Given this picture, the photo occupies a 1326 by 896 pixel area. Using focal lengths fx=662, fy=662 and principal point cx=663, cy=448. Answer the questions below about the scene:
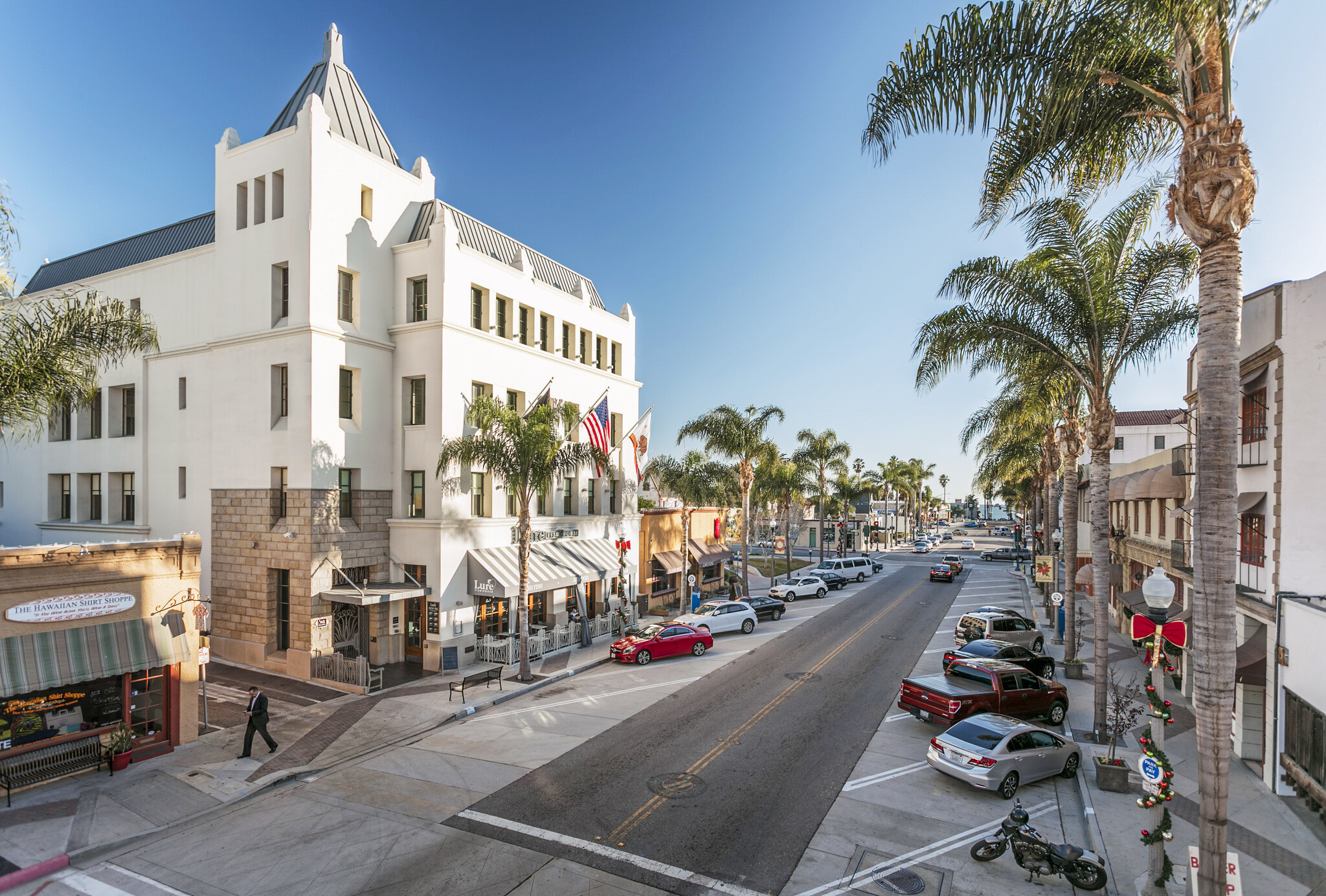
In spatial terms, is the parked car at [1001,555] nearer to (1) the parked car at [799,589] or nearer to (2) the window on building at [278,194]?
(1) the parked car at [799,589]

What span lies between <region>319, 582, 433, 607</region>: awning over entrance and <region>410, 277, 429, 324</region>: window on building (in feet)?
34.3

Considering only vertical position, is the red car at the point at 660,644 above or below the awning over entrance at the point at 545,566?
below

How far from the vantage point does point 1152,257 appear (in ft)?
52.5

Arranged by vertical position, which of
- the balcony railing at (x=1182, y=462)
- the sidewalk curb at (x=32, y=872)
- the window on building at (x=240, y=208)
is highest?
the window on building at (x=240, y=208)

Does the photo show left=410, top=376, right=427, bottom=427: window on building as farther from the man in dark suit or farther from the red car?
the man in dark suit

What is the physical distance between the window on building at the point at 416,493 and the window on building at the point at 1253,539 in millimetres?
25534

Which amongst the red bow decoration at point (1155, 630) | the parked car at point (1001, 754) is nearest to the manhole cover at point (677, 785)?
the parked car at point (1001, 754)

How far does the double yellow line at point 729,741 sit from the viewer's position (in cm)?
1233

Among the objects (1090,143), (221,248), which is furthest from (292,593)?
(1090,143)

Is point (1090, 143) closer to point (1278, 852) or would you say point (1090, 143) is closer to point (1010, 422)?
point (1278, 852)

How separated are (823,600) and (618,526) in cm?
1607

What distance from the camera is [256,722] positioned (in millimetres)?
16016

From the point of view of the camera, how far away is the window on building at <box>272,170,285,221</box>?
2484cm

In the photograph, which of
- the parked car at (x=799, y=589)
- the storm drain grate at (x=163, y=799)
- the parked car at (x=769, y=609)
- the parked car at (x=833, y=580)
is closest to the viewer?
the storm drain grate at (x=163, y=799)
